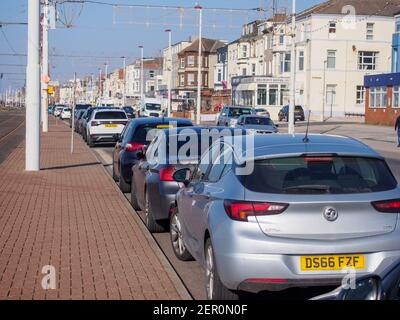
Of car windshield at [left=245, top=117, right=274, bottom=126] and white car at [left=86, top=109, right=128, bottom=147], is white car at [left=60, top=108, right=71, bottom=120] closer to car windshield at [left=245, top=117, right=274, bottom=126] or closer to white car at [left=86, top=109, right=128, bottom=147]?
car windshield at [left=245, top=117, right=274, bottom=126]

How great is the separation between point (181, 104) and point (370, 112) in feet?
89.0

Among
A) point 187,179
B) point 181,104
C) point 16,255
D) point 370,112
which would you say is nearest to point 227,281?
point 187,179

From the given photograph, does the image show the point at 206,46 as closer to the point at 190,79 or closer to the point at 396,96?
the point at 190,79

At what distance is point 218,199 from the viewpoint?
6297mm

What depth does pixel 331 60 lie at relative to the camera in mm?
72750

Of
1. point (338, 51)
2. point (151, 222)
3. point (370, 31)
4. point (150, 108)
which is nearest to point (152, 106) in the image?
point (150, 108)

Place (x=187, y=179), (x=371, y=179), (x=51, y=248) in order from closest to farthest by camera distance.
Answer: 1. (x=371, y=179)
2. (x=187, y=179)
3. (x=51, y=248)

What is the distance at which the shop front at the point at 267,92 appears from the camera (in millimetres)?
72431

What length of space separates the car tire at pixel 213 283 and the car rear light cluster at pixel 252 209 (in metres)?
0.52

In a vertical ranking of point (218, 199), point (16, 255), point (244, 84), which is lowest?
point (16, 255)

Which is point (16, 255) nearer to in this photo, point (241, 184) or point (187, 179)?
point (187, 179)

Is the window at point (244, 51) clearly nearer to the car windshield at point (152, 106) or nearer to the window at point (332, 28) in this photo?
the window at point (332, 28)
